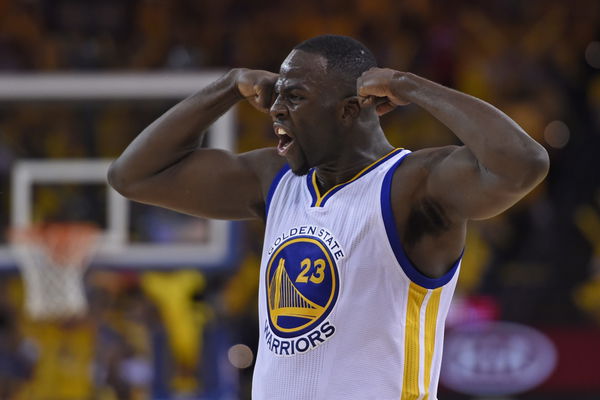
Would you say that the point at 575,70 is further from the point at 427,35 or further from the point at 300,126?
the point at 300,126

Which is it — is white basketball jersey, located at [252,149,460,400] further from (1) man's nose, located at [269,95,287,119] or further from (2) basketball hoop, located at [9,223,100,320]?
(2) basketball hoop, located at [9,223,100,320]

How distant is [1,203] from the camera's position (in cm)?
767

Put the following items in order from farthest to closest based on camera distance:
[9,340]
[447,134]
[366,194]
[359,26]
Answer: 1. [359,26]
2. [447,134]
3. [9,340]
4. [366,194]

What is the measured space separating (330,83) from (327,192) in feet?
1.12

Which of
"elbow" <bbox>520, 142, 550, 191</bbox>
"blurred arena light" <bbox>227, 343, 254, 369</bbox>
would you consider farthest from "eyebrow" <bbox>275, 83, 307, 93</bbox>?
"blurred arena light" <bbox>227, 343, 254, 369</bbox>

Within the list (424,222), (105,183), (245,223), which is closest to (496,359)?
(245,223)

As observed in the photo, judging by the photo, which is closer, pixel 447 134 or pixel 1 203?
pixel 1 203

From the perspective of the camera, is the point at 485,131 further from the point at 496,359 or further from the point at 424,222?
the point at 496,359

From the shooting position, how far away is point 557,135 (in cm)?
1020

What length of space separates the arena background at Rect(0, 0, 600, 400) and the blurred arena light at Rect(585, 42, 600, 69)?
0.6 inches

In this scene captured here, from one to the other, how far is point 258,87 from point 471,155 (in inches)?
30.6

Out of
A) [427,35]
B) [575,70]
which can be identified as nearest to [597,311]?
[575,70]

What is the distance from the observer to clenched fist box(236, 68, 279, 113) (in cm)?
318

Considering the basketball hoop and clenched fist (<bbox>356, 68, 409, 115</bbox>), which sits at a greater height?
clenched fist (<bbox>356, 68, 409, 115</bbox>)
